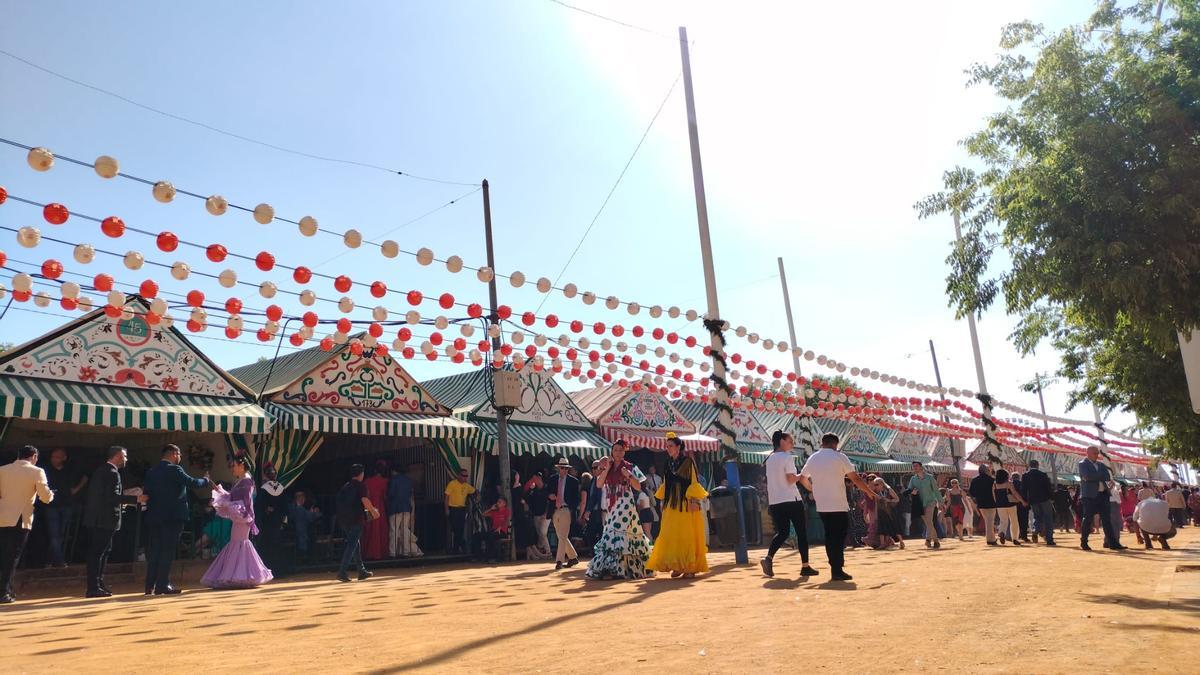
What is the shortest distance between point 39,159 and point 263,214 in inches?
78.6

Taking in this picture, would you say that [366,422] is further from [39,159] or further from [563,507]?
[39,159]

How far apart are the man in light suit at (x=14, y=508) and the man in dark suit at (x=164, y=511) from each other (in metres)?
1.15

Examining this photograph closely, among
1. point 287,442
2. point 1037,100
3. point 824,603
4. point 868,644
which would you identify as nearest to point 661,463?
point 287,442

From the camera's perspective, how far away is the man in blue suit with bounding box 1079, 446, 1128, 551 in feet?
40.1

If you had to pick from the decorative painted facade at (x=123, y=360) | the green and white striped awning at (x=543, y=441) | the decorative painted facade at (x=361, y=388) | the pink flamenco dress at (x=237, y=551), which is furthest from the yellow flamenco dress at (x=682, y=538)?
the decorative painted facade at (x=123, y=360)

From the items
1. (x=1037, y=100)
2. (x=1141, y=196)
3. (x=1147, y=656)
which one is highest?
(x=1037, y=100)

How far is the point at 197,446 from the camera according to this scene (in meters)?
14.1

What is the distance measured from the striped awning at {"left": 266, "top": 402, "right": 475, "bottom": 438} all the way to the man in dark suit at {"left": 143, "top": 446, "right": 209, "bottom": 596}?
10.3ft

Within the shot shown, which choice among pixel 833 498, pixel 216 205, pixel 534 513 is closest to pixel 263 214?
pixel 216 205

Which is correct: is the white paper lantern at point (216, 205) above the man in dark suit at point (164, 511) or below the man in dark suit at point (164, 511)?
above

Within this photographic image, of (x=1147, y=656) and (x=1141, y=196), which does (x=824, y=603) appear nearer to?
(x=1147, y=656)

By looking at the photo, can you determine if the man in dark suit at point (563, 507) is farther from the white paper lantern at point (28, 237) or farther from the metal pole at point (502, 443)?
the white paper lantern at point (28, 237)

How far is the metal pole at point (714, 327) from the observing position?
40.1 ft

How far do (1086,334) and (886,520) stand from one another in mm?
8305
